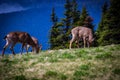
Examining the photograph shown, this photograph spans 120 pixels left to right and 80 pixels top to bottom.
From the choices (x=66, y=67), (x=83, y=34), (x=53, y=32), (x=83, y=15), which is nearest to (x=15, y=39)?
(x=83, y=34)

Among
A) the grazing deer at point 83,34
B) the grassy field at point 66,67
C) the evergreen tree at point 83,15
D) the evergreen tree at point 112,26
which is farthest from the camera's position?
the evergreen tree at point 83,15

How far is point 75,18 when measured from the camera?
3375cm

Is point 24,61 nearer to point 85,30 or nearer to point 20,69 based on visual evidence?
point 20,69

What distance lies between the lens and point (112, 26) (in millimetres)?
26703

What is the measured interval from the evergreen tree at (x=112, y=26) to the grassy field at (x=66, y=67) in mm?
14071

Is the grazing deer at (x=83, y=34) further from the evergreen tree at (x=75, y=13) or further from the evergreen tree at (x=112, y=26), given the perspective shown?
the evergreen tree at (x=75, y=13)

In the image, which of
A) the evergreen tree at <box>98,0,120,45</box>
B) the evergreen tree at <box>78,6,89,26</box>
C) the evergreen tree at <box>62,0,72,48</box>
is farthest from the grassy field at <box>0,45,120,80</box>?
the evergreen tree at <box>62,0,72,48</box>

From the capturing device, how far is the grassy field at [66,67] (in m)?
9.07

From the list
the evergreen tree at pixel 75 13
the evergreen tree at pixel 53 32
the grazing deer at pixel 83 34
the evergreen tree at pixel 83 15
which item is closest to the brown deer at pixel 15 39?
the grazing deer at pixel 83 34

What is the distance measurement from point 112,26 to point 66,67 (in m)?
17.5

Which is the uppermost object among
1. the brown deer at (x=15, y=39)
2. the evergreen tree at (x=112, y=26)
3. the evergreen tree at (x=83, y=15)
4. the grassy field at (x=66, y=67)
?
the evergreen tree at (x=83, y=15)

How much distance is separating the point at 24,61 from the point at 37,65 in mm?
1092

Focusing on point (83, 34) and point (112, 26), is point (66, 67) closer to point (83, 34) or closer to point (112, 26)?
point (83, 34)

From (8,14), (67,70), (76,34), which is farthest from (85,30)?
(67,70)
